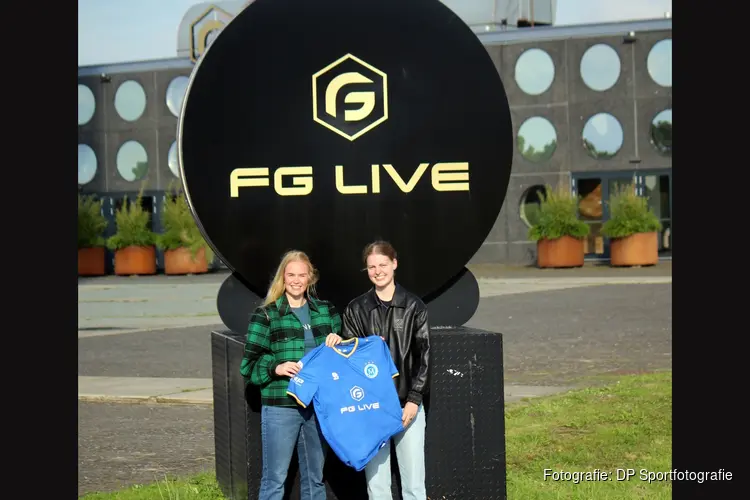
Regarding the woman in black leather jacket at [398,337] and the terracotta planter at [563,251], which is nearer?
the woman in black leather jacket at [398,337]

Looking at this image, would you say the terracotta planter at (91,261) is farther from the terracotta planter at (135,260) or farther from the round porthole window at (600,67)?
the round porthole window at (600,67)

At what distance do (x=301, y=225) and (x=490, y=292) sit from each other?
1814 cm

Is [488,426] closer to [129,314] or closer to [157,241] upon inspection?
[129,314]

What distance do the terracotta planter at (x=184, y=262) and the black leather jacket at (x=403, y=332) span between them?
94.9 ft

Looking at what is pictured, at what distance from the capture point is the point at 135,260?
116 feet

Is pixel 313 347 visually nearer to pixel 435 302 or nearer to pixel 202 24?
pixel 435 302

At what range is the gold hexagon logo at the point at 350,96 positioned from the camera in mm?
6641

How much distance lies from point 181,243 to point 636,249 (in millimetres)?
13224

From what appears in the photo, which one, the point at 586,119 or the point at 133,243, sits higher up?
the point at 586,119

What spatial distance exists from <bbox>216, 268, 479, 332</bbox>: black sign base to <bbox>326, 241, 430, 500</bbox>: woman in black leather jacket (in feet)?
3.46

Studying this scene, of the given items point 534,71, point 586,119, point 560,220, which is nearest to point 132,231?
point 560,220

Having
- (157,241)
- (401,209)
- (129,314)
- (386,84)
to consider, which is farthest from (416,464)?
(157,241)

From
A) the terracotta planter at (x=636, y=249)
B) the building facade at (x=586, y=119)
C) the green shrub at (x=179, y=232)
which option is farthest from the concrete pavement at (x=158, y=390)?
the building facade at (x=586, y=119)

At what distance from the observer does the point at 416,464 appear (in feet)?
19.0
